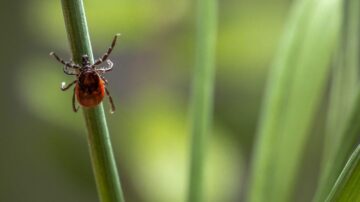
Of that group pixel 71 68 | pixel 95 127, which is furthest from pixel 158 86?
pixel 95 127

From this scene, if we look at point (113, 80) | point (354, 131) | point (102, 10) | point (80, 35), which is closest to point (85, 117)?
point (80, 35)

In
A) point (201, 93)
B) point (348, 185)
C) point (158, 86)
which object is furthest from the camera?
point (158, 86)

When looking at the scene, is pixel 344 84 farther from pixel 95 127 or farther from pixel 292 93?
pixel 95 127

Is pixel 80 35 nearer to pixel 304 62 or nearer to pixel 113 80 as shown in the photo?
pixel 304 62

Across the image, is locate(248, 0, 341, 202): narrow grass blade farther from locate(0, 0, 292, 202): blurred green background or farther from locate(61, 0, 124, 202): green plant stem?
locate(0, 0, 292, 202): blurred green background

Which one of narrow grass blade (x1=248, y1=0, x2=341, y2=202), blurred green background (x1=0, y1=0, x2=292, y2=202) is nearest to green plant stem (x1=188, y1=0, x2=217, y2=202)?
narrow grass blade (x1=248, y1=0, x2=341, y2=202)
